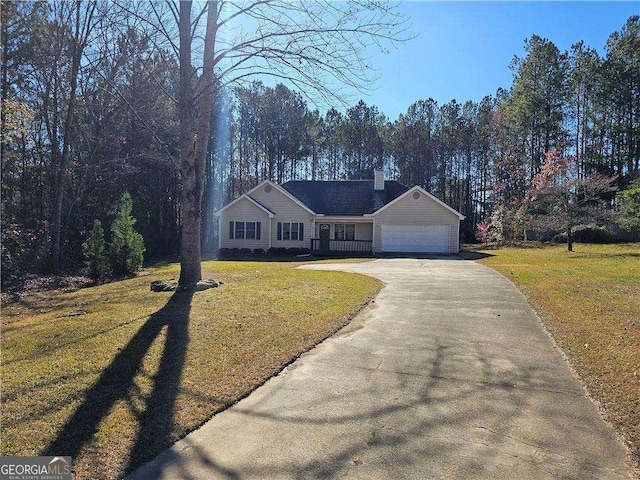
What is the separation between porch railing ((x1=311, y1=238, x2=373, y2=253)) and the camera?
92.2 ft

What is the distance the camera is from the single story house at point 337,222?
2814 centimetres

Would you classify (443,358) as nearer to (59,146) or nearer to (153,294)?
(153,294)

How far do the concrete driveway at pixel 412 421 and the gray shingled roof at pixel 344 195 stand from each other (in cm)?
2365

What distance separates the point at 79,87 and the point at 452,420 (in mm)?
24125

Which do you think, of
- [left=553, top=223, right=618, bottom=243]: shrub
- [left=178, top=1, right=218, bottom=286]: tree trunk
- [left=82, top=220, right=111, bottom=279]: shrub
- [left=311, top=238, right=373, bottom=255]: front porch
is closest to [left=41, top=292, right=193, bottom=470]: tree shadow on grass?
[left=178, top=1, right=218, bottom=286]: tree trunk

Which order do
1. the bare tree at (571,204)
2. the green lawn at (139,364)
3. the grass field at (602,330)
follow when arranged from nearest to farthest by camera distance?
1. the green lawn at (139,364)
2. the grass field at (602,330)
3. the bare tree at (571,204)

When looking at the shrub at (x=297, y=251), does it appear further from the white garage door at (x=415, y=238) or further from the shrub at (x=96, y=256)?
the shrub at (x=96, y=256)

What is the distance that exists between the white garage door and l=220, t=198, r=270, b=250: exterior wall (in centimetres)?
810

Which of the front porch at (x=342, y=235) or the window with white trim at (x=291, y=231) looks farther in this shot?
the window with white trim at (x=291, y=231)

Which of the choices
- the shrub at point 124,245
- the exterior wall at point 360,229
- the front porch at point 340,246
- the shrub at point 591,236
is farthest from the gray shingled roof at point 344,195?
the shrub at point 124,245

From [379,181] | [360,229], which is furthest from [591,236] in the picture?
[360,229]

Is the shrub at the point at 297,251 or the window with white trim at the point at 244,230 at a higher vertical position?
the window with white trim at the point at 244,230

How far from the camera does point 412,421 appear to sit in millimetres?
3594

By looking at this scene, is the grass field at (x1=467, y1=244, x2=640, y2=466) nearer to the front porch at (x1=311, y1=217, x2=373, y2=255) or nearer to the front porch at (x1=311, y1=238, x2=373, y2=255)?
the front porch at (x1=311, y1=238, x2=373, y2=255)
